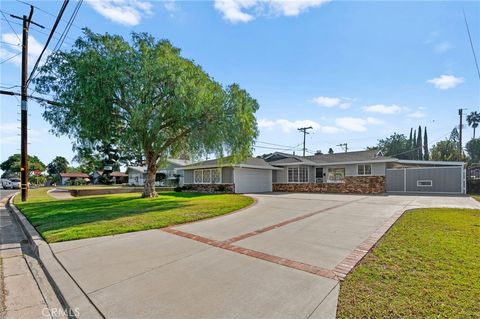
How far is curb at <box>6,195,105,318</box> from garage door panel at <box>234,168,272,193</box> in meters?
16.1

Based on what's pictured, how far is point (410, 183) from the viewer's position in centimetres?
1945

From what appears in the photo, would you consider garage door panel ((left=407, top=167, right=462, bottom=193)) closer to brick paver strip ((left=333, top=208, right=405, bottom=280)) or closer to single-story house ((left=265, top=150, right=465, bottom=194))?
single-story house ((left=265, top=150, right=465, bottom=194))

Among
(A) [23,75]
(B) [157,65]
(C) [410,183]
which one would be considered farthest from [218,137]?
(C) [410,183]

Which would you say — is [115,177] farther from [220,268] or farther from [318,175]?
[220,268]

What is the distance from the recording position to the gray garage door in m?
17.9

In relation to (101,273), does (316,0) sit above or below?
above

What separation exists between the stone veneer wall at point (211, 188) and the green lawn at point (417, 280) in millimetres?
15702

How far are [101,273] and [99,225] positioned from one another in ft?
12.2

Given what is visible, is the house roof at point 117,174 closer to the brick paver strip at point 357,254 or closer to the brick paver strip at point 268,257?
the brick paver strip at point 268,257

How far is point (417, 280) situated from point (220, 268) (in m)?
2.83

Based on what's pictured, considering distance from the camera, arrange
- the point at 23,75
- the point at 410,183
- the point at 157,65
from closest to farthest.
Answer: the point at 157,65
the point at 23,75
the point at 410,183

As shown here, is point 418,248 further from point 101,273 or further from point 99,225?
point 99,225

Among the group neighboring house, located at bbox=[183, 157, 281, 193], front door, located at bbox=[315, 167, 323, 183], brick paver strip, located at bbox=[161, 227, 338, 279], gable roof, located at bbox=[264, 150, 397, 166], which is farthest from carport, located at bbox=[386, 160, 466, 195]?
brick paver strip, located at bbox=[161, 227, 338, 279]

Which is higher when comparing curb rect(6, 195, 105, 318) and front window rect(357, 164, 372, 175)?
front window rect(357, 164, 372, 175)
